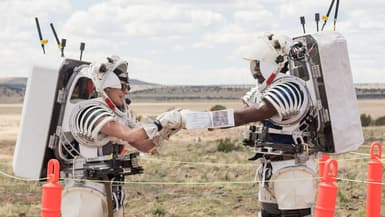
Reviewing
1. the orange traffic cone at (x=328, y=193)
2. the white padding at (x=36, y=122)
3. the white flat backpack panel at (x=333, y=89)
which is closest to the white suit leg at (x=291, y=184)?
the white flat backpack panel at (x=333, y=89)

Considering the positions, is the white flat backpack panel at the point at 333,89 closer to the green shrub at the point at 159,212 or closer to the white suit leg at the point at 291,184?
the white suit leg at the point at 291,184

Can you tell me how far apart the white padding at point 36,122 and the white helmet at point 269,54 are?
1.70 m

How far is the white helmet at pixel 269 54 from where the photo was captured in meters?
6.57

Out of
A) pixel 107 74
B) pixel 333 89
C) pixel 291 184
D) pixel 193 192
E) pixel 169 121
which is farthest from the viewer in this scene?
pixel 193 192

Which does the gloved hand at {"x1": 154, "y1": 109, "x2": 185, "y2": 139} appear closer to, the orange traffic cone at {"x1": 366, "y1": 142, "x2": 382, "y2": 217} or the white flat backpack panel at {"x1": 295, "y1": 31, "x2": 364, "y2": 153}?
the white flat backpack panel at {"x1": 295, "y1": 31, "x2": 364, "y2": 153}

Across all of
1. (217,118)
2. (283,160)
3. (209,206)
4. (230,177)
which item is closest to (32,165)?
(217,118)

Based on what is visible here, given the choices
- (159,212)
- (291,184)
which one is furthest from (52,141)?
(159,212)

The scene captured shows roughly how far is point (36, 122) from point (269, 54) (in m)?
2.03

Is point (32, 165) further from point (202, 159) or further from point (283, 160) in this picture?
point (202, 159)

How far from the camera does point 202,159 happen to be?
23281mm

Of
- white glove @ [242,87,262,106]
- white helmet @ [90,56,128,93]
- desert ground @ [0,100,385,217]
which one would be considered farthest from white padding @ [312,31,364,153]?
desert ground @ [0,100,385,217]

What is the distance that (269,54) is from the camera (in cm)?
A: 660

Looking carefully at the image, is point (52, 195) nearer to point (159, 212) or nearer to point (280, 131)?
point (280, 131)

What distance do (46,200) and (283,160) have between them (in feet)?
6.70
